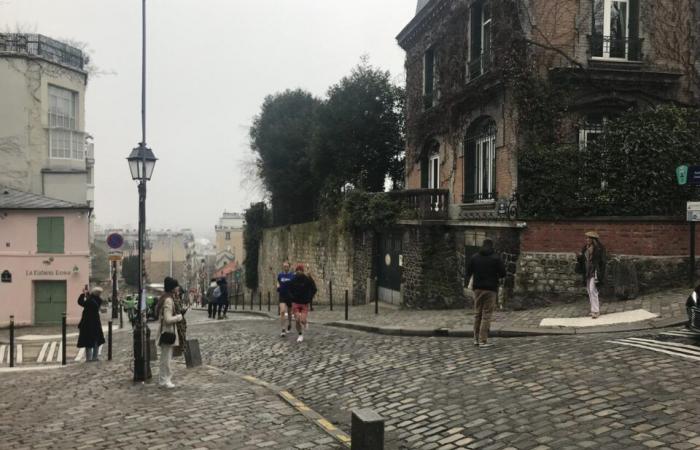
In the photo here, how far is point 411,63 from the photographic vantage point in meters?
21.5

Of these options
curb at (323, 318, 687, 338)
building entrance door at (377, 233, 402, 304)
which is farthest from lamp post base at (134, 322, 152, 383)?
building entrance door at (377, 233, 402, 304)

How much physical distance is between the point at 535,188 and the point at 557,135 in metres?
1.91

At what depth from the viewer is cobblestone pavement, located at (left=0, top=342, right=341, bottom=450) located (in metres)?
5.70

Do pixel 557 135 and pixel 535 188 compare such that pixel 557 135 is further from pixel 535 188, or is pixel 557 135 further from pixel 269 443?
pixel 269 443

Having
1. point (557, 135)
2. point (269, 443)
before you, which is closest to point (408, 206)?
point (557, 135)

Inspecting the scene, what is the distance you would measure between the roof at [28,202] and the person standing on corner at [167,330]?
13280mm

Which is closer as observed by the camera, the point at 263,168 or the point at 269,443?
the point at 269,443

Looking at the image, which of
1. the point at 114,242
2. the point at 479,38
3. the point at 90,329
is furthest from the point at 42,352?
the point at 479,38

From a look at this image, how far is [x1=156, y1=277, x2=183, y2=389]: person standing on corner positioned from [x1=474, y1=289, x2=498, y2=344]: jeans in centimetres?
456

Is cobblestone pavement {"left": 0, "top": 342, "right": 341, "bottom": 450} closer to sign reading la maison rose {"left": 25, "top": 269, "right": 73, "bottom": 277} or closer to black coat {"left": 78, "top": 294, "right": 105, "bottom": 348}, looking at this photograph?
black coat {"left": 78, "top": 294, "right": 105, "bottom": 348}

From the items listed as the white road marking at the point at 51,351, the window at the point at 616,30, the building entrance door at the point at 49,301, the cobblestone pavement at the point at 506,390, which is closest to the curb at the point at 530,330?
the cobblestone pavement at the point at 506,390

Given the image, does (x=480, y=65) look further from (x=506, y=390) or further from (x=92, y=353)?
(x=92, y=353)

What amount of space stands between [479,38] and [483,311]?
33.6ft

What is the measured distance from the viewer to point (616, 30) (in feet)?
47.8
